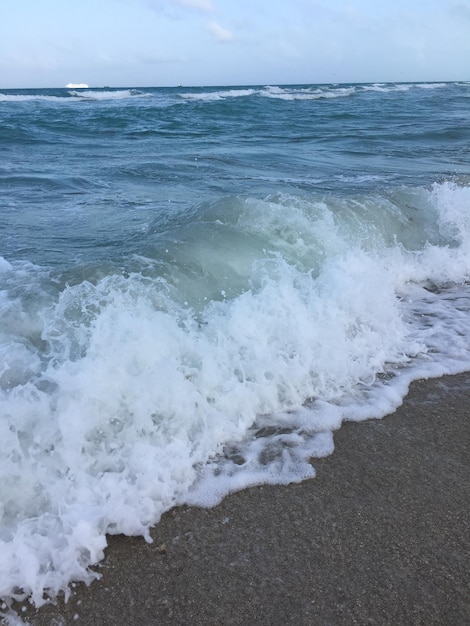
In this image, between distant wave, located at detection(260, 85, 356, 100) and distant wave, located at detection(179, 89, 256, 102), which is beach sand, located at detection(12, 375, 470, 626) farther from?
distant wave, located at detection(260, 85, 356, 100)

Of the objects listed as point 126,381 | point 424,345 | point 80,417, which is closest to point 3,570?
point 80,417

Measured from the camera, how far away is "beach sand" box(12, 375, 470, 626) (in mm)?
1759

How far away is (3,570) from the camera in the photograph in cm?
184

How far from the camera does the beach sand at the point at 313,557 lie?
1.76 m

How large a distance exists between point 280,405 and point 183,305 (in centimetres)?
112

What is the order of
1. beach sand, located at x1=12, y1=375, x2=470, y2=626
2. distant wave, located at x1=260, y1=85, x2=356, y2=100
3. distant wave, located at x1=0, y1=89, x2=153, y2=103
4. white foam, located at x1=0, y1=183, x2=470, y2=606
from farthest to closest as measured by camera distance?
distant wave, located at x1=0, y1=89, x2=153, y2=103
distant wave, located at x1=260, y1=85, x2=356, y2=100
white foam, located at x1=0, y1=183, x2=470, y2=606
beach sand, located at x1=12, y1=375, x2=470, y2=626

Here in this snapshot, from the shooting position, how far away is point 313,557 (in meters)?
1.97

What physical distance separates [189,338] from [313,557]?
4.85 ft

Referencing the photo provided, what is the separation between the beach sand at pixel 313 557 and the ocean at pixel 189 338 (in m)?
0.10

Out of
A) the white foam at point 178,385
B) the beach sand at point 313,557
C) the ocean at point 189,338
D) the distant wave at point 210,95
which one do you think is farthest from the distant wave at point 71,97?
the beach sand at point 313,557

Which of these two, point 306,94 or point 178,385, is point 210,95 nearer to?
point 306,94

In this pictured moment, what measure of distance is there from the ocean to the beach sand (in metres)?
0.10

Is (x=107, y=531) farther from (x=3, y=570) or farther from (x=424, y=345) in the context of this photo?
(x=424, y=345)

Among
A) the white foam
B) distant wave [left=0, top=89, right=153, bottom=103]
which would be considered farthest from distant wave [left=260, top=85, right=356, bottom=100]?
the white foam
